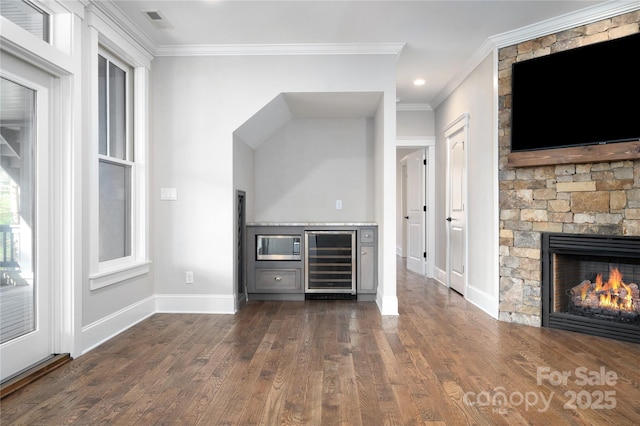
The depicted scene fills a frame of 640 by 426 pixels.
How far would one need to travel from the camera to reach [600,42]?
3.18 metres

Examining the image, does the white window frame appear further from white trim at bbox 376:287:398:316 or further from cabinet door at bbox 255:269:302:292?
white trim at bbox 376:287:398:316

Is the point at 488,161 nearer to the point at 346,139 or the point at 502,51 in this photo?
the point at 502,51

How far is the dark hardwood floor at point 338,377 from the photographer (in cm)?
199

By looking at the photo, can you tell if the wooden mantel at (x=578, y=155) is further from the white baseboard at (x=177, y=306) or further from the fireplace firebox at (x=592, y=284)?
the white baseboard at (x=177, y=306)

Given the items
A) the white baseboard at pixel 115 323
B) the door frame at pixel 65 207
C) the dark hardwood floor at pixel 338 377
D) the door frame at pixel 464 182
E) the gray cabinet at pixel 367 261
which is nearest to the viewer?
the dark hardwood floor at pixel 338 377

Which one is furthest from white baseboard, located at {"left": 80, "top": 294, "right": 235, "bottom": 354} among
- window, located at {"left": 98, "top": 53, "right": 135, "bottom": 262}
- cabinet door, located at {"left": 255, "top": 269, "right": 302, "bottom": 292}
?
cabinet door, located at {"left": 255, "top": 269, "right": 302, "bottom": 292}

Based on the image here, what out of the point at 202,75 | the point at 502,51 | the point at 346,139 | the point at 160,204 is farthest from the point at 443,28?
the point at 160,204

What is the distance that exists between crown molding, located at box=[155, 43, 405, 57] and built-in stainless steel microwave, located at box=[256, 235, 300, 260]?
6.31ft

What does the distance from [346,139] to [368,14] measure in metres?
1.94

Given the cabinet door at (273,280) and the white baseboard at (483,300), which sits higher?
the cabinet door at (273,280)

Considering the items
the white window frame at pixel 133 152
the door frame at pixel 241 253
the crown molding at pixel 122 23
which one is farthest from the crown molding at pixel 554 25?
the white window frame at pixel 133 152

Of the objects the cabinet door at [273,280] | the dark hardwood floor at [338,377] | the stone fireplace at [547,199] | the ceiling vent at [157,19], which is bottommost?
the dark hardwood floor at [338,377]

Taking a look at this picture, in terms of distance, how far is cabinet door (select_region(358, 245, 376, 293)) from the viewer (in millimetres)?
4469

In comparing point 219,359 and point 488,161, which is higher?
point 488,161
